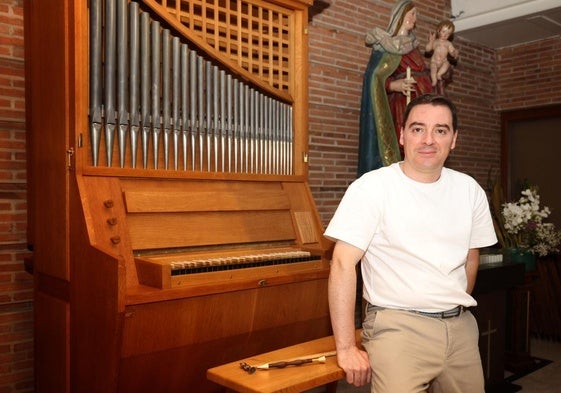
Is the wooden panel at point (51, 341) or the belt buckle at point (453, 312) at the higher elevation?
the belt buckle at point (453, 312)

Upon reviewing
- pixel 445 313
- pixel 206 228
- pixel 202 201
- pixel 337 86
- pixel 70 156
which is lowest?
pixel 445 313

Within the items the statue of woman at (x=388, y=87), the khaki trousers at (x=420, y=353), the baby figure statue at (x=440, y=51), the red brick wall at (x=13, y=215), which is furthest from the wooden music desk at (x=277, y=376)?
the baby figure statue at (x=440, y=51)

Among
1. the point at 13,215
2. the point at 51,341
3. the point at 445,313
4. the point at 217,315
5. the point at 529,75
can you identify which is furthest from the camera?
the point at 529,75

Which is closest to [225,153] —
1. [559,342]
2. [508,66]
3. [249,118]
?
[249,118]

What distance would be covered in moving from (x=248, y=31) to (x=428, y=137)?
1744 mm

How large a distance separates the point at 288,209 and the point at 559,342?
3843 millimetres

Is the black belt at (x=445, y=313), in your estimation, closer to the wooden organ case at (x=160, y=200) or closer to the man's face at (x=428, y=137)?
the man's face at (x=428, y=137)

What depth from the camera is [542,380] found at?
15.3 ft

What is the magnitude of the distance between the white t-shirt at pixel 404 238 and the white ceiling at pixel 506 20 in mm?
4303

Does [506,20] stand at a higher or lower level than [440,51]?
higher

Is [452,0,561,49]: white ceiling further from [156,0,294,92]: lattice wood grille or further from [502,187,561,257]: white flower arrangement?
[156,0,294,92]: lattice wood grille

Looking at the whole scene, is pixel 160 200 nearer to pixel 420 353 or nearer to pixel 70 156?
pixel 70 156

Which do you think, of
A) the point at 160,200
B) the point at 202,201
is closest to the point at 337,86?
the point at 202,201

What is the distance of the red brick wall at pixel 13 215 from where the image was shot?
345 centimetres
